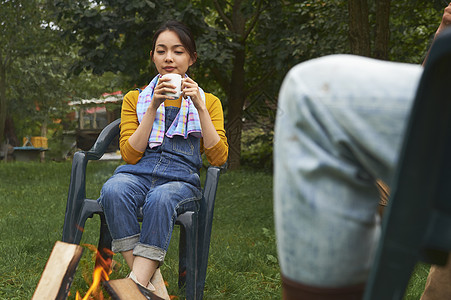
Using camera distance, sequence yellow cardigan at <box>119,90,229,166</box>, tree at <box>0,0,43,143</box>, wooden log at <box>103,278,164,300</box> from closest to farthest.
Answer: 1. wooden log at <box>103,278,164,300</box>
2. yellow cardigan at <box>119,90,229,166</box>
3. tree at <box>0,0,43,143</box>

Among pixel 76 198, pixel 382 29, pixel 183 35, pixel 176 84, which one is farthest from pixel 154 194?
pixel 382 29

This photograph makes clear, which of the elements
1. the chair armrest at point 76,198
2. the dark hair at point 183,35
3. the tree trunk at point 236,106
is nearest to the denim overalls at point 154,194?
the chair armrest at point 76,198

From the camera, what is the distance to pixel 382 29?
270 inches

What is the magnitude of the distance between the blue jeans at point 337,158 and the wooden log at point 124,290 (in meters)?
1.02

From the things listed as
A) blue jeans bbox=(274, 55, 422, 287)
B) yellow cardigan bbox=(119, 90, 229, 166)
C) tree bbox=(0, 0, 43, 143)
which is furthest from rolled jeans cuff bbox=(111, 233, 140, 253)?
tree bbox=(0, 0, 43, 143)

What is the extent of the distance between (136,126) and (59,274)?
0.97 metres

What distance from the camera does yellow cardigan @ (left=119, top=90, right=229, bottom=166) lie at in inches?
97.9

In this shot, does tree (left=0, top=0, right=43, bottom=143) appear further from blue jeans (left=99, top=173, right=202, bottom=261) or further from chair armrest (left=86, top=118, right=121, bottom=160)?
blue jeans (left=99, top=173, right=202, bottom=261)

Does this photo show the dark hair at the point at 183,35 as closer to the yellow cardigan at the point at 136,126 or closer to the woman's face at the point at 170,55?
the woman's face at the point at 170,55

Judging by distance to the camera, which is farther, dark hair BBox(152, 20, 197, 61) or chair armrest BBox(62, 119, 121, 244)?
dark hair BBox(152, 20, 197, 61)

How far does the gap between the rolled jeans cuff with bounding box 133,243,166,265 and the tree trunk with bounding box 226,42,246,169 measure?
8941mm

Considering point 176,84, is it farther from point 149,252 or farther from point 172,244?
point 172,244

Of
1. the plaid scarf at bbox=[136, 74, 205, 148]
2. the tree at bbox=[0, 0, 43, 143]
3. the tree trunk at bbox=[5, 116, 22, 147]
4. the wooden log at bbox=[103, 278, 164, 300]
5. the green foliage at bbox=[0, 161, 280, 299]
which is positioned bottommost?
the tree trunk at bbox=[5, 116, 22, 147]

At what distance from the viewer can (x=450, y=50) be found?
0.72 metres
